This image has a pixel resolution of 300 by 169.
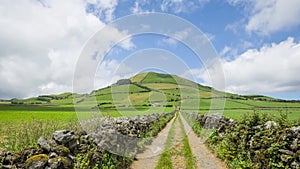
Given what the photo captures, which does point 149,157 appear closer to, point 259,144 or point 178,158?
point 178,158

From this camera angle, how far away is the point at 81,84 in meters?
13.4

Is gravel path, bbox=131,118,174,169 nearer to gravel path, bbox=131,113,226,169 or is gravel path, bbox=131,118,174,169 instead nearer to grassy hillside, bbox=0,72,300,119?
gravel path, bbox=131,113,226,169

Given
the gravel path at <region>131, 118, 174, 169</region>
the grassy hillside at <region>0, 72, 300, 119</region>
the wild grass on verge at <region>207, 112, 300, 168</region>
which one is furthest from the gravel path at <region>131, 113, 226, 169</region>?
the grassy hillside at <region>0, 72, 300, 119</region>

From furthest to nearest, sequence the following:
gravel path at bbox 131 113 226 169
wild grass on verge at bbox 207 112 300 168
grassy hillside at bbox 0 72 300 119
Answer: grassy hillside at bbox 0 72 300 119
gravel path at bbox 131 113 226 169
wild grass on verge at bbox 207 112 300 168

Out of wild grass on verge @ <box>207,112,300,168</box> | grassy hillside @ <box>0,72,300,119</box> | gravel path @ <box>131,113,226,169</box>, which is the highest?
grassy hillside @ <box>0,72,300,119</box>

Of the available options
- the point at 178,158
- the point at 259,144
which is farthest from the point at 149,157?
the point at 259,144

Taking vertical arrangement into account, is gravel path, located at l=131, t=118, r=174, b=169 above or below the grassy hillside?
below

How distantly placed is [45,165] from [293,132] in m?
7.26

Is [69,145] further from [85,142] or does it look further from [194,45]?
[194,45]

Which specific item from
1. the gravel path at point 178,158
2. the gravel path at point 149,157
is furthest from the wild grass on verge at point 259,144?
the gravel path at point 149,157

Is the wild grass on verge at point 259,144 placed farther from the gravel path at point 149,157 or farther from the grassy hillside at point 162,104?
the gravel path at point 149,157

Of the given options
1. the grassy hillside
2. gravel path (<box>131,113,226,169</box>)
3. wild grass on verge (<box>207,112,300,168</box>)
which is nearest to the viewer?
wild grass on verge (<box>207,112,300,168</box>)

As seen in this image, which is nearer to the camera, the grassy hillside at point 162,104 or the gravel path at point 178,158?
the gravel path at point 178,158

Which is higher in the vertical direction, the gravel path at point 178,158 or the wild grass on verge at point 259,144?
the wild grass on verge at point 259,144
